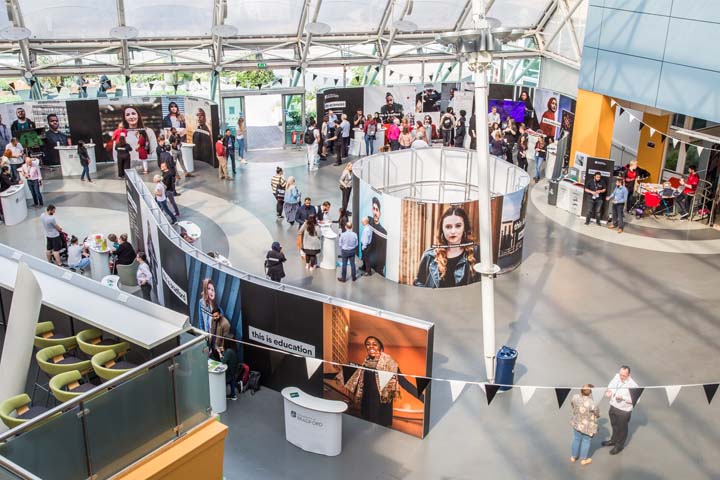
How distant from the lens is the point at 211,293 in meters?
12.0

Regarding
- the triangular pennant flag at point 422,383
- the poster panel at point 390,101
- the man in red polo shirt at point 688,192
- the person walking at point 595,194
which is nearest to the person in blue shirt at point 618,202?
the person walking at point 595,194

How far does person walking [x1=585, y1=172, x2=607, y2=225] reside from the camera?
18938 millimetres

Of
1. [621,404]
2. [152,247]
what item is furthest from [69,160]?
[621,404]

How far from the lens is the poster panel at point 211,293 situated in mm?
11773

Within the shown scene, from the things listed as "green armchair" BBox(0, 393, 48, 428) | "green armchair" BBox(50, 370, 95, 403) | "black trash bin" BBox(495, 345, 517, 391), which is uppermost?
"green armchair" BBox(0, 393, 48, 428)

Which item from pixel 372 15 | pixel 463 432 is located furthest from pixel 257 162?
pixel 463 432

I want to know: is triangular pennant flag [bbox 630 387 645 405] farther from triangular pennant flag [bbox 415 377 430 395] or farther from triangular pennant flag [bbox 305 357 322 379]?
triangular pennant flag [bbox 305 357 322 379]

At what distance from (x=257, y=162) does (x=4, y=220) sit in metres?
8.40

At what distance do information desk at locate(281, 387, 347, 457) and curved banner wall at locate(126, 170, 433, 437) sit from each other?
712 millimetres

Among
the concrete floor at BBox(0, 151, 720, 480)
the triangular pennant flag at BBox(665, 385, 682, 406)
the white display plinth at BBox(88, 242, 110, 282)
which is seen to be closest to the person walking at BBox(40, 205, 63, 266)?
the white display plinth at BBox(88, 242, 110, 282)

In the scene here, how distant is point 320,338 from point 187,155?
1331 centimetres

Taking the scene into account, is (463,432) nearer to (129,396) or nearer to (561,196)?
(129,396)

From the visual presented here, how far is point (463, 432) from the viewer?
35.2 ft

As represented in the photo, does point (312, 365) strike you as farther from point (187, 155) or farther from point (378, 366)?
point (187, 155)
